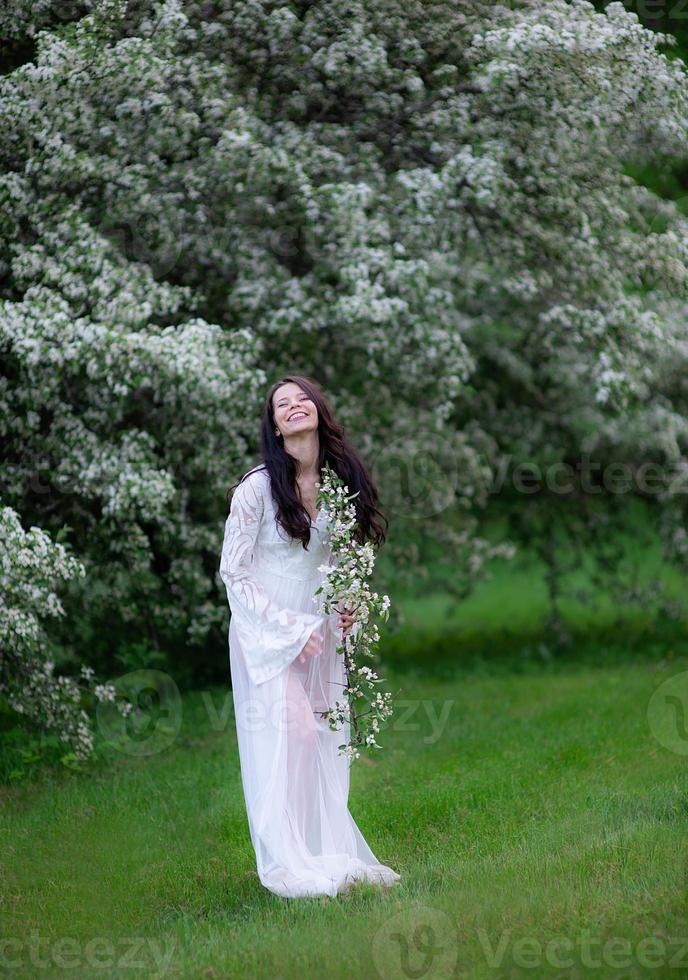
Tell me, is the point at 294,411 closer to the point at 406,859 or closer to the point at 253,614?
the point at 253,614

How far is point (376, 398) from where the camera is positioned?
34.6 ft

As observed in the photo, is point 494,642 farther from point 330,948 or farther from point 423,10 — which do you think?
point 330,948

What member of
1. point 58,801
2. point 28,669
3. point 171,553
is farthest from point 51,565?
point 171,553

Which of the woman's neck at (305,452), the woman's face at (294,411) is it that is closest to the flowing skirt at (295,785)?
the woman's neck at (305,452)

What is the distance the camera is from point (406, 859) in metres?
6.12

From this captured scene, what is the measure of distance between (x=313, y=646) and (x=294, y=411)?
123 centimetres

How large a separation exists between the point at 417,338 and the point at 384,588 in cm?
323

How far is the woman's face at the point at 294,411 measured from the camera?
5.82 metres

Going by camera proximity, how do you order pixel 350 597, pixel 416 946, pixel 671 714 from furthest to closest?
1. pixel 671 714
2. pixel 350 597
3. pixel 416 946

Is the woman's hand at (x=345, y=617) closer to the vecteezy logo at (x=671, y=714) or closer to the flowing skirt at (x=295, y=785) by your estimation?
the flowing skirt at (x=295, y=785)

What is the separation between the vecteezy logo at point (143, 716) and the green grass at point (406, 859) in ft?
0.57

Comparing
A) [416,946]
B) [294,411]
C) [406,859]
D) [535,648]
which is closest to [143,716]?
[406,859]

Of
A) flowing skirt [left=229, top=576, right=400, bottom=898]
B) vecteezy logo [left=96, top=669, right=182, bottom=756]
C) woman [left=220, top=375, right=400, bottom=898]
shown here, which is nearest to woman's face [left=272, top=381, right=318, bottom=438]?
woman [left=220, top=375, right=400, bottom=898]

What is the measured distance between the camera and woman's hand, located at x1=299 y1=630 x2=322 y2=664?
5531 millimetres
